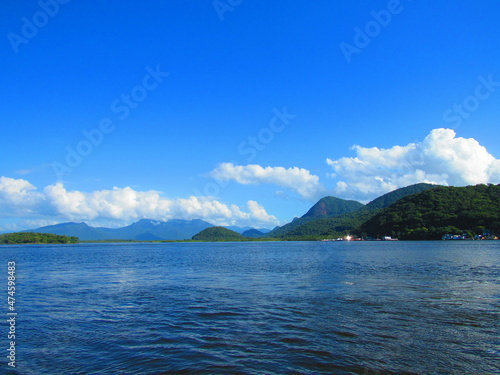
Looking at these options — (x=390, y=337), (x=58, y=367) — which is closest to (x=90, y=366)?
(x=58, y=367)

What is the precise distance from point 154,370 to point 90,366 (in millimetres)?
2744

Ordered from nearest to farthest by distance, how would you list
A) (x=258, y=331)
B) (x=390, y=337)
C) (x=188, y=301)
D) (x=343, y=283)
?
1. (x=390, y=337)
2. (x=258, y=331)
3. (x=188, y=301)
4. (x=343, y=283)

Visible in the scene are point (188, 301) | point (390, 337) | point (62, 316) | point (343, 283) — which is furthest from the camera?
point (343, 283)

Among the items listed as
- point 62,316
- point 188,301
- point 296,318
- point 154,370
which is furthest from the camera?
point 188,301

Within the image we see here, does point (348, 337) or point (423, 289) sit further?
point (423, 289)

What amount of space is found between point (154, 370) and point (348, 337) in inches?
370

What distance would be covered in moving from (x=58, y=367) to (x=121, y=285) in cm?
2486

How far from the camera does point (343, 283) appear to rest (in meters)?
35.4

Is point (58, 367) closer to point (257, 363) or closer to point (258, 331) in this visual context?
point (257, 363)

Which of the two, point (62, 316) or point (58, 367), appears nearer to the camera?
point (58, 367)

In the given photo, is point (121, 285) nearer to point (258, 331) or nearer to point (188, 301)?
point (188, 301)

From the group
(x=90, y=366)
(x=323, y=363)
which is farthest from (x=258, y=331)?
(x=90, y=366)

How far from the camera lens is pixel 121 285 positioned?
37.5 meters

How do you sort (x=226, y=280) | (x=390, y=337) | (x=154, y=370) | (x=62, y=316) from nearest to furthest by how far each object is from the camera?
(x=154, y=370)
(x=390, y=337)
(x=62, y=316)
(x=226, y=280)
